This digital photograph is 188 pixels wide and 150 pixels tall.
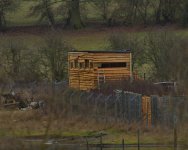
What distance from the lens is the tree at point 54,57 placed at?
50.5 m

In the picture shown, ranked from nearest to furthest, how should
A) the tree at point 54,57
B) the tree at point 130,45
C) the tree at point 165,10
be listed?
1. the tree at point 54,57
2. the tree at point 130,45
3. the tree at point 165,10

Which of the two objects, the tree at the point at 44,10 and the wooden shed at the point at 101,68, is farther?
the tree at the point at 44,10

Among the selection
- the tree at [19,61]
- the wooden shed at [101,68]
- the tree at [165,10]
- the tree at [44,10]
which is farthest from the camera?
the tree at [165,10]

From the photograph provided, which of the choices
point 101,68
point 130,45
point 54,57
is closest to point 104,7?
point 130,45

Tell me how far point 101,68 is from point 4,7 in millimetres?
34626

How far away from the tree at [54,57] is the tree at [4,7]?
25.6m

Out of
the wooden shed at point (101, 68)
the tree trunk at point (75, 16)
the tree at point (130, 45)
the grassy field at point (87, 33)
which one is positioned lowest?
the wooden shed at point (101, 68)

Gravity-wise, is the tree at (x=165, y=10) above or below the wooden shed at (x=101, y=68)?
Answer: above

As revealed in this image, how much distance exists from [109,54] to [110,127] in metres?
12.3

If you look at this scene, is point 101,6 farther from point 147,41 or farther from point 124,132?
point 124,132

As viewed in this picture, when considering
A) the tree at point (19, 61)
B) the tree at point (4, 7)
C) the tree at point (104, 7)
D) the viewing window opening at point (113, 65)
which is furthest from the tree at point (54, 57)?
the tree at point (104, 7)

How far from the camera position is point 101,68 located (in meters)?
44.4

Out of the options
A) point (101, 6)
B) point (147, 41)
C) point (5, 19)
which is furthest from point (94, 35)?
point (147, 41)

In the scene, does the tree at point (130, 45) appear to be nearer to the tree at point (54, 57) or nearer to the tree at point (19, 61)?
the tree at point (54, 57)
